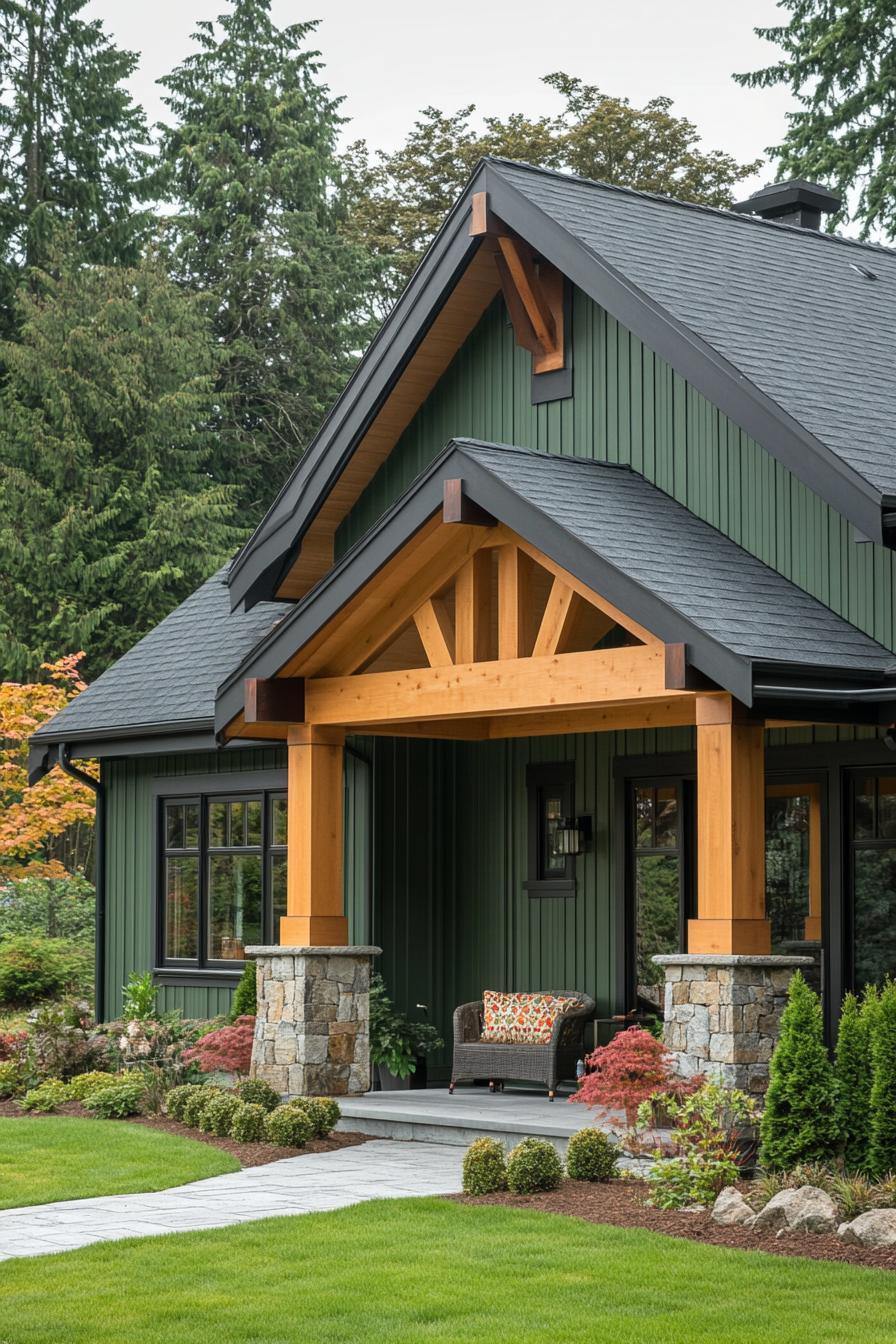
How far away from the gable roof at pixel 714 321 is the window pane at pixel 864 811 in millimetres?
1962

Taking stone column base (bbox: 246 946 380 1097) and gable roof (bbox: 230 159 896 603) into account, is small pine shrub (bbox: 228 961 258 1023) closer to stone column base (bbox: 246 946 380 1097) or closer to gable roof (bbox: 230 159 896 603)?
stone column base (bbox: 246 946 380 1097)

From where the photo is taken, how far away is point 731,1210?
8.92 meters

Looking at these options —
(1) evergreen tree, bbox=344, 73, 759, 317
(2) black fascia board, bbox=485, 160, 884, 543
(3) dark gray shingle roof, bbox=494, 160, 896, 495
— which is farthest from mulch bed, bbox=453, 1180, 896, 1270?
(1) evergreen tree, bbox=344, 73, 759, 317

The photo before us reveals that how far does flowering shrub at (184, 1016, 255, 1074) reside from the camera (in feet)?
43.9

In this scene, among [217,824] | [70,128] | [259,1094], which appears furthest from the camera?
[70,128]

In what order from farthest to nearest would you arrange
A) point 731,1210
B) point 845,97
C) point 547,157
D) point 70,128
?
1. point 70,128
2. point 547,157
3. point 845,97
4. point 731,1210

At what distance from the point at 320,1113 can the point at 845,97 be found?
1982 centimetres

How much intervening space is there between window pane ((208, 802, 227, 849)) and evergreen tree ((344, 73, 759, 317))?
62.6 ft

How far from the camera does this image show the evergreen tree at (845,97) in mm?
26344

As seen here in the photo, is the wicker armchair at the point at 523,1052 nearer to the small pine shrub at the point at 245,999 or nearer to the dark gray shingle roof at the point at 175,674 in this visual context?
the small pine shrub at the point at 245,999

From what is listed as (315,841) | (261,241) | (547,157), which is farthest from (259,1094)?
(261,241)

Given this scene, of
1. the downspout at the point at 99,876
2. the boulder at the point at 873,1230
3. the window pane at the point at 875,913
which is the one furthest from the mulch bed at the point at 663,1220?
the downspout at the point at 99,876

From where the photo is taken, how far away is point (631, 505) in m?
12.1

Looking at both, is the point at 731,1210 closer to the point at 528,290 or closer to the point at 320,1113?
the point at 320,1113
